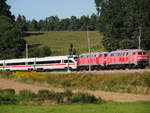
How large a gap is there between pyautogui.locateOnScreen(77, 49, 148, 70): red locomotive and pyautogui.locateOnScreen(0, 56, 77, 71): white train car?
90.2 inches

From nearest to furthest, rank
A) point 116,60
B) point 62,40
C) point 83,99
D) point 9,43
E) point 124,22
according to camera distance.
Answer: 1. point 83,99
2. point 116,60
3. point 124,22
4. point 9,43
5. point 62,40

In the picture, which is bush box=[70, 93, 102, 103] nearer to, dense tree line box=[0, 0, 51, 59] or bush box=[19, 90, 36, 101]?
bush box=[19, 90, 36, 101]

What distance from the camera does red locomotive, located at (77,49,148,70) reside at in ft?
194

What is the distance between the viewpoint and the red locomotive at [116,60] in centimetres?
5923

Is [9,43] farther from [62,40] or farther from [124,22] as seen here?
[62,40]

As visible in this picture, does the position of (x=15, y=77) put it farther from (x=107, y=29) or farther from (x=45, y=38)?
(x=45, y=38)

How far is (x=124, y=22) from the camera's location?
95312 millimetres

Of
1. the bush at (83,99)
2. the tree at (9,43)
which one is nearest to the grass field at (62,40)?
the tree at (9,43)

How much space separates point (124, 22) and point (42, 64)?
83.3ft

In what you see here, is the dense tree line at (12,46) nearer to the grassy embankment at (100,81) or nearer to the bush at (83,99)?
the grassy embankment at (100,81)

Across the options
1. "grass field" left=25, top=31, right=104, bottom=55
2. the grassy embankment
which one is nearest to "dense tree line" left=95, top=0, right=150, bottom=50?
"grass field" left=25, top=31, right=104, bottom=55

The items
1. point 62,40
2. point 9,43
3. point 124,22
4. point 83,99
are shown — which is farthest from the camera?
point 62,40

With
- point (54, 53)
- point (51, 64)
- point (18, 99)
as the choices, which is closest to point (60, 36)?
point (54, 53)

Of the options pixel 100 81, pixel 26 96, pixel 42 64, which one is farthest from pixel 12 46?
pixel 26 96
